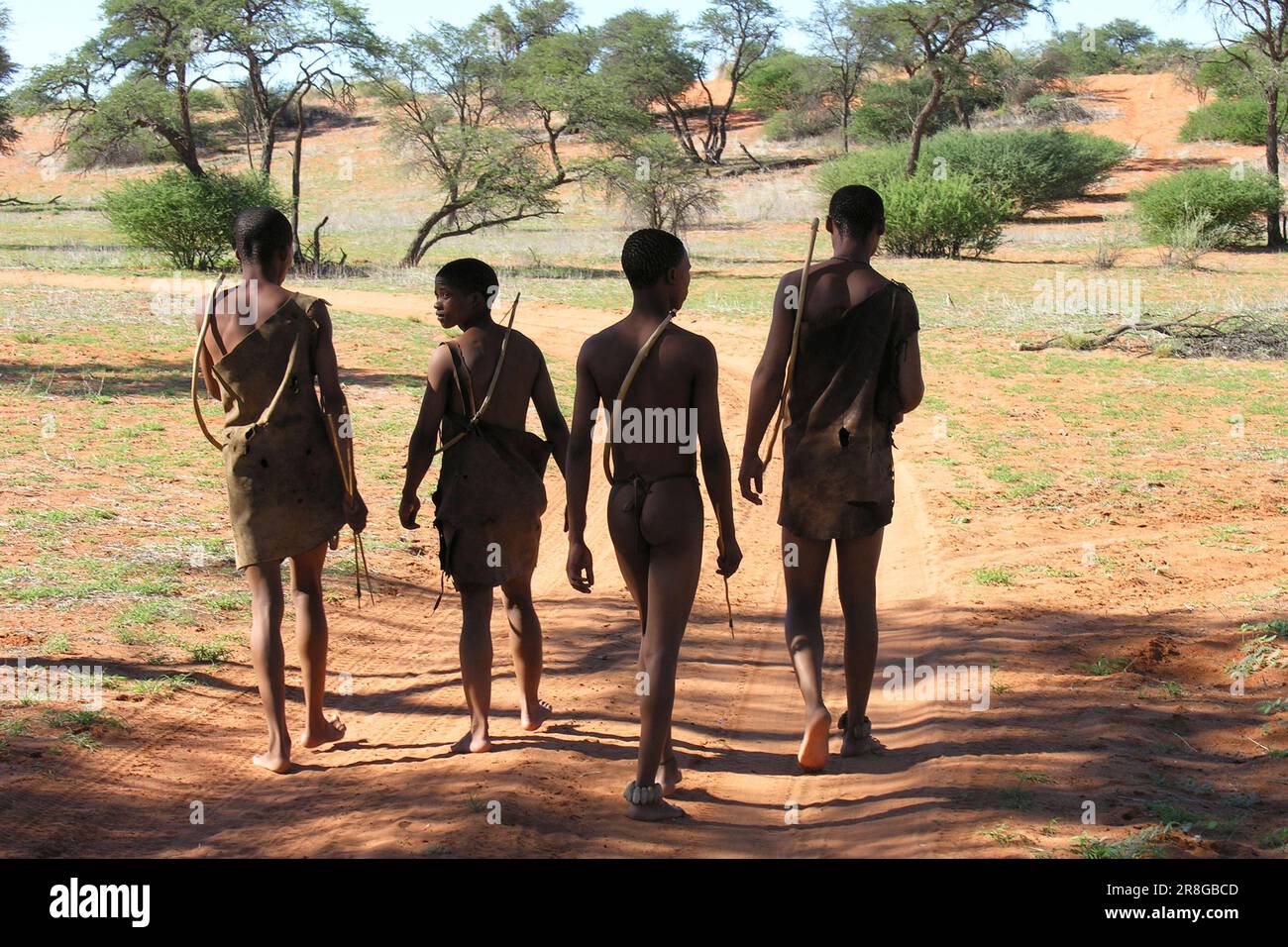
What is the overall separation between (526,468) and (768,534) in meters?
4.06

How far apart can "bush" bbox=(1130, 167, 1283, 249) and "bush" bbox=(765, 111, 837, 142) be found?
25.0 meters

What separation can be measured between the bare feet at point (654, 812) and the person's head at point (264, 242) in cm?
209

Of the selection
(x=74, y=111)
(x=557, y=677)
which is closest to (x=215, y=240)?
(x=74, y=111)

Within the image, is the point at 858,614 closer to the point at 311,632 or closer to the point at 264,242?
the point at 311,632

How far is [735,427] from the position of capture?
38.1ft

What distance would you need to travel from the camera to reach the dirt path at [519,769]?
151 inches

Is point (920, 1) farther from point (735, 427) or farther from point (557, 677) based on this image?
point (557, 677)

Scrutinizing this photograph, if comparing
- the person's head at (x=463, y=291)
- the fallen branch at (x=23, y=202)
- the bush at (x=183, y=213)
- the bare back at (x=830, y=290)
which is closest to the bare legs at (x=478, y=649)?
the person's head at (x=463, y=291)

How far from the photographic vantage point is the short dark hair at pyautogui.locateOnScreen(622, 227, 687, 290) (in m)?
3.95

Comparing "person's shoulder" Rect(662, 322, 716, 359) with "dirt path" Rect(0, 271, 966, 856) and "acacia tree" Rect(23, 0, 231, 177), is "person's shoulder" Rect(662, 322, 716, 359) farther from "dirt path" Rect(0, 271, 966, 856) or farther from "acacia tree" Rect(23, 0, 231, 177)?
"acacia tree" Rect(23, 0, 231, 177)

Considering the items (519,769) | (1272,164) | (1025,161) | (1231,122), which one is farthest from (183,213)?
(1231,122)

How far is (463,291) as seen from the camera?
4.31 meters
